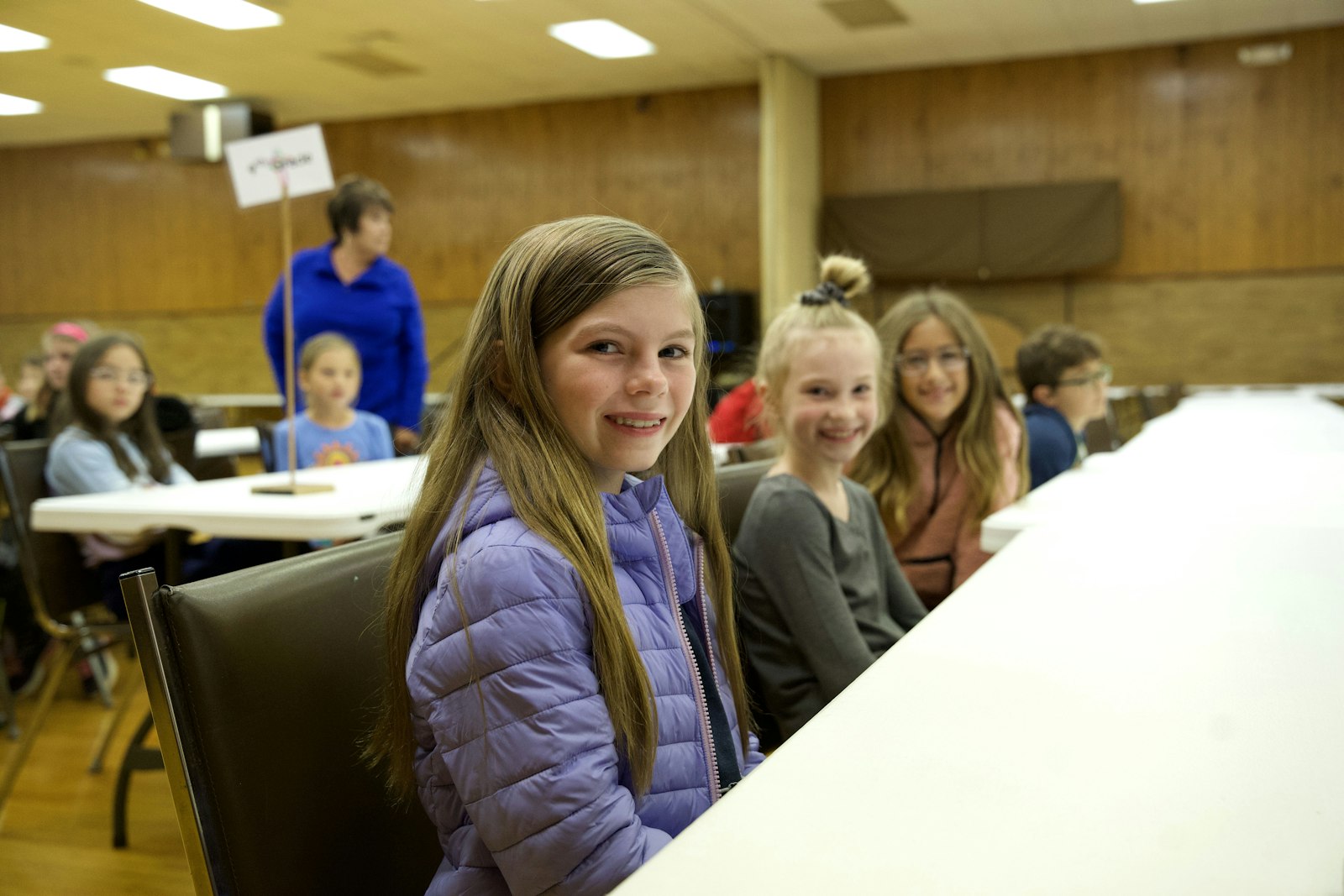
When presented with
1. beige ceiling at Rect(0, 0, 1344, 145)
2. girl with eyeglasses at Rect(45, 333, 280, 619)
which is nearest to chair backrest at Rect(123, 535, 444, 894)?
girl with eyeglasses at Rect(45, 333, 280, 619)

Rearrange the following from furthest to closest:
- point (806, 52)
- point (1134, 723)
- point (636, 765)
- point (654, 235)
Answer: point (806, 52) → point (654, 235) → point (636, 765) → point (1134, 723)

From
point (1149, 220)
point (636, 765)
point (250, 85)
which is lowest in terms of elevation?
point (636, 765)

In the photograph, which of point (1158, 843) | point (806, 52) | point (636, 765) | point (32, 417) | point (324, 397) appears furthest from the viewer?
point (806, 52)

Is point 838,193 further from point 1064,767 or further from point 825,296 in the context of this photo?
point 1064,767

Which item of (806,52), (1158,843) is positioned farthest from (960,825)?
(806,52)

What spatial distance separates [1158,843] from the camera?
1.91ft

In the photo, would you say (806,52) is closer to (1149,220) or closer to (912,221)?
(912,221)

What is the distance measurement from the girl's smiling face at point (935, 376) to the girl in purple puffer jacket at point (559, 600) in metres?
1.30

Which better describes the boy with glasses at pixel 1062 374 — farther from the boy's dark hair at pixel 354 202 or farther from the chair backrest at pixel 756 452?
the boy's dark hair at pixel 354 202

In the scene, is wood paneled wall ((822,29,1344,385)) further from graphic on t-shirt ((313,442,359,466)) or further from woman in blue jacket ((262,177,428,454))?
graphic on t-shirt ((313,442,359,466))

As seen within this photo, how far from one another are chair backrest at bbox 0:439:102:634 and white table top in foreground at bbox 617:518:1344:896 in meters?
2.21

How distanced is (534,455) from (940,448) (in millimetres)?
1525

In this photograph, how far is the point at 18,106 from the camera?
9.18 m

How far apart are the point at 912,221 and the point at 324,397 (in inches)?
251
